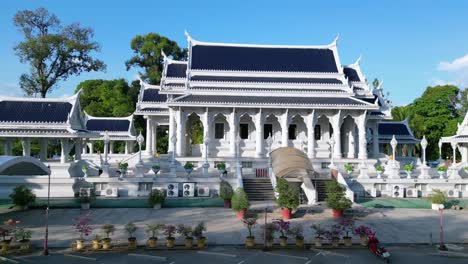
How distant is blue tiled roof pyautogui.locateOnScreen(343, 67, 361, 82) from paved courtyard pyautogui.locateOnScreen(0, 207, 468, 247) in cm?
1878

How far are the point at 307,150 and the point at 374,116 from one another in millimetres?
8052

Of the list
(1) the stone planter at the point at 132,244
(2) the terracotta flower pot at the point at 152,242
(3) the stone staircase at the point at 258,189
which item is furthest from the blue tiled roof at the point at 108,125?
(2) the terracotta flower pot at the point at 152,242

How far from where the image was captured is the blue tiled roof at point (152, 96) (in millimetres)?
36188

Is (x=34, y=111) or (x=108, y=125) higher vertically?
(x=108, y=125)

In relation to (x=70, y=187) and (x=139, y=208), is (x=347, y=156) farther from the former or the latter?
(x=70, y=187)

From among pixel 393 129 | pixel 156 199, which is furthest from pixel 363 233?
pixel 393 129

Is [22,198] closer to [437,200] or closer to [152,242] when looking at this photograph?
[152,242]

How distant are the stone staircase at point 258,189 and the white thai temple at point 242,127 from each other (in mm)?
136

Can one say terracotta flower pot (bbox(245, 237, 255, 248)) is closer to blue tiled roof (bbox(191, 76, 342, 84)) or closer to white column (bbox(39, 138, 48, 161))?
white column (bbox(39, 138, 48, 161))

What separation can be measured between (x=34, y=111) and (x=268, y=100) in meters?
17.3

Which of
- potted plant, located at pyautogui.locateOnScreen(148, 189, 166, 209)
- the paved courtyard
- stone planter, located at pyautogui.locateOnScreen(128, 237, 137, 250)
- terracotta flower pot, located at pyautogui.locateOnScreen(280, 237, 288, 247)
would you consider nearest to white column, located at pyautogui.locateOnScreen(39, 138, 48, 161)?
the paved courtyard

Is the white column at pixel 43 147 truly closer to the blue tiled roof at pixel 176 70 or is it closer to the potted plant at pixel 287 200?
the blue tiled roof at pixel 176 70

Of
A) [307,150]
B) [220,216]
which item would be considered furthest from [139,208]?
[307,150]

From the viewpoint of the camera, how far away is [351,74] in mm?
36969
